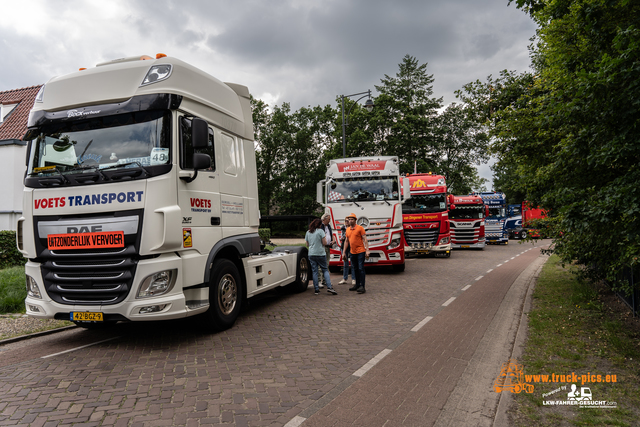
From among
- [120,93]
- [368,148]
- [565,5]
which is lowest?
[120,93]

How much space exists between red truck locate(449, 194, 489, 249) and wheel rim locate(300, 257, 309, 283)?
16.0 m

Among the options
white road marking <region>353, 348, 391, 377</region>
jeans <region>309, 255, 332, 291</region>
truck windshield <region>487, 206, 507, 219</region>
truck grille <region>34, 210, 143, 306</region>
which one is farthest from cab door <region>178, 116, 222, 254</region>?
truck windshield <region>487, 206, 507, 219</region>

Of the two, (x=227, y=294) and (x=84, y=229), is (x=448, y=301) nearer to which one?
(x=227, y=294)

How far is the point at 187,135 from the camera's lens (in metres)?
5.68

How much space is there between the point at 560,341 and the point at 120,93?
6717 millimetres

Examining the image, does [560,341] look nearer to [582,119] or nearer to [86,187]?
[582,119]

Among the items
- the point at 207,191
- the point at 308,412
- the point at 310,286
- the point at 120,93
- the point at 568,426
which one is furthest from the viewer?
the point at 310,286

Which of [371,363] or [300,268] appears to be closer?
[371,363]

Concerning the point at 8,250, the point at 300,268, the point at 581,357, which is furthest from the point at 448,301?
the point at 8,250

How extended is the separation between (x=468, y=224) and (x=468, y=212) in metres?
0.71

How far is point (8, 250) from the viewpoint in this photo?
41.7 ft

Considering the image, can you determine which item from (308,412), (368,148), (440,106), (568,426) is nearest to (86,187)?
(308,412)

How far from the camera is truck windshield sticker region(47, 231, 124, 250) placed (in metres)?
5.18

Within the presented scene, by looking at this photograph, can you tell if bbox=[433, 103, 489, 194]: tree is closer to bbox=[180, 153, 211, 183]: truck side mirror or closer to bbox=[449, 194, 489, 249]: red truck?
bbox=[449, 194, 489, 249]: red truck
